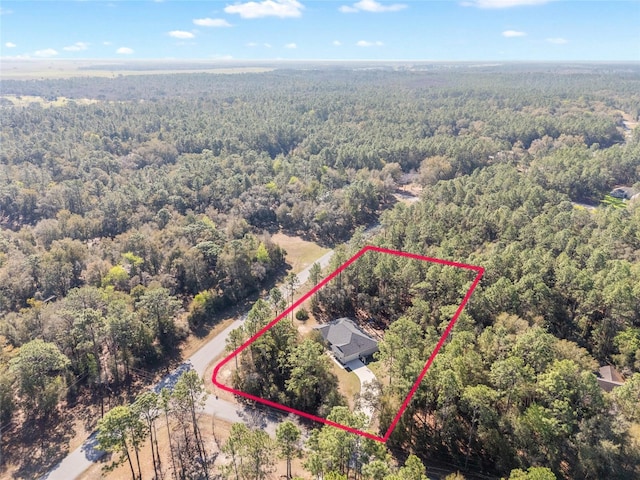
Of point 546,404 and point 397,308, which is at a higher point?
point 546,404

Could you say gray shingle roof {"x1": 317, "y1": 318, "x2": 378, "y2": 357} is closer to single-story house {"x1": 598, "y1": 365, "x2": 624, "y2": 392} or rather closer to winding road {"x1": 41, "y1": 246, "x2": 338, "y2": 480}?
winding road {"x1": 41, "y1": 246, "x2": 338, "y2": 480}

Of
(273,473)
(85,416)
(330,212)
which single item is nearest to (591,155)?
(330,212)

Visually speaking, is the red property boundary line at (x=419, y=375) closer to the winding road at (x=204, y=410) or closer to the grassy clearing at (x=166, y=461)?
the winding road at (x=204, y=410)

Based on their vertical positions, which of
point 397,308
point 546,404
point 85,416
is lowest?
point 85,416

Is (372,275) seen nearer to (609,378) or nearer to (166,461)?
(609,378)

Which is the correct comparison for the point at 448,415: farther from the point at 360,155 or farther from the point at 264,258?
the point at 360,155
